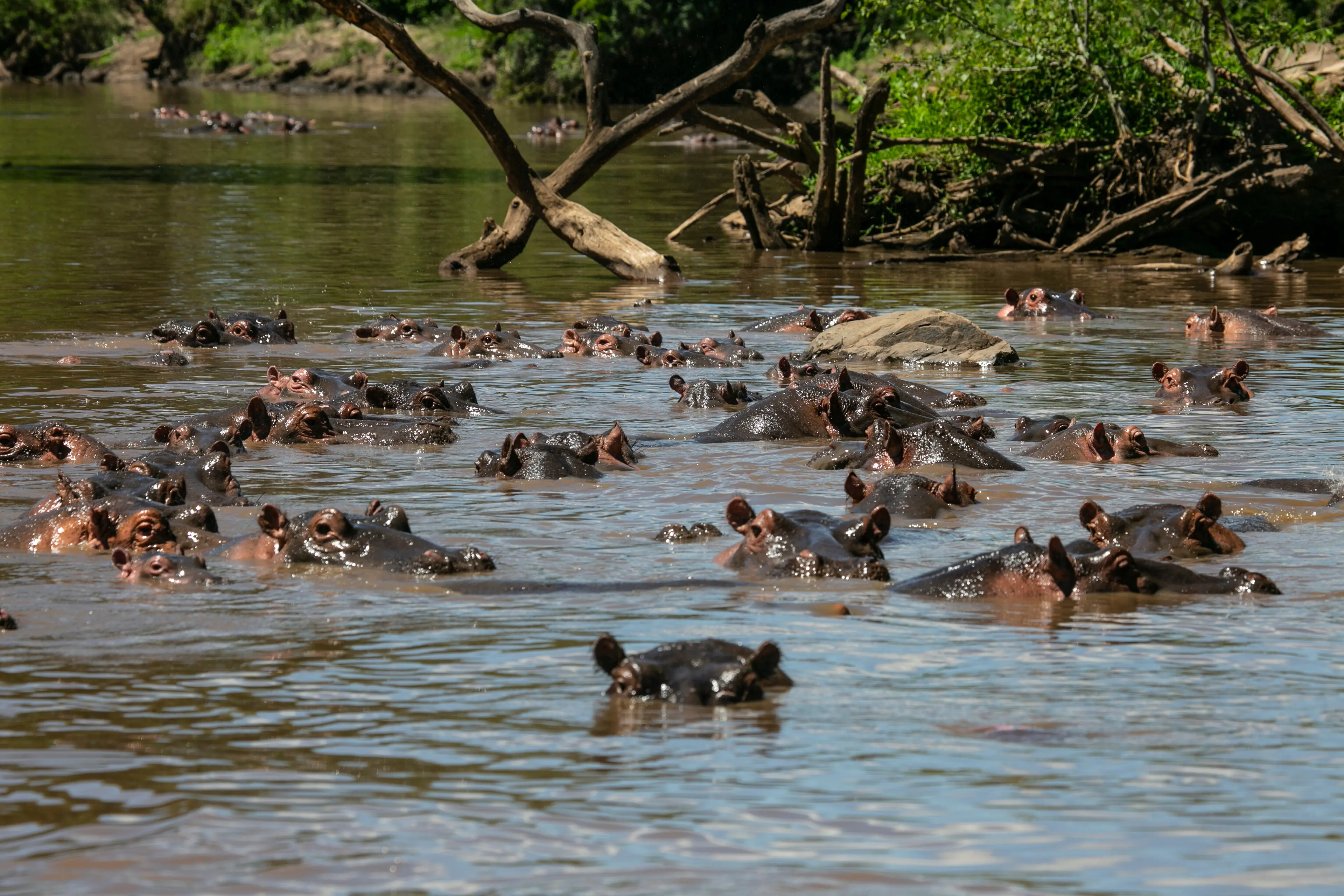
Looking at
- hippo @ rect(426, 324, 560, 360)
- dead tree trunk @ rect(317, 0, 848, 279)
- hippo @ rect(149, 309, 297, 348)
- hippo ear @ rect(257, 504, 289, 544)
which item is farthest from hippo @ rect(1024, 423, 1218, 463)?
dead tree trunk @ rect(317, 0, 848, 279)

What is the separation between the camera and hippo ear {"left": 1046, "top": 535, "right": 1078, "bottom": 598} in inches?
244

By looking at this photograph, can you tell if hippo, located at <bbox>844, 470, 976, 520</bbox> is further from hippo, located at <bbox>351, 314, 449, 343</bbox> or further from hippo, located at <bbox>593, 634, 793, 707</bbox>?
hippo, located at <bbox>351, 314, 449, 343</bbox>

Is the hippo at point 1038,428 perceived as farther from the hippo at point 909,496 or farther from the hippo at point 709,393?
the hippo at point 709,393

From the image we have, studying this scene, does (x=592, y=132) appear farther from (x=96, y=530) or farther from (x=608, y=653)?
(x=608, y=653)

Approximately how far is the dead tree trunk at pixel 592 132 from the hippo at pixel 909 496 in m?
10.1

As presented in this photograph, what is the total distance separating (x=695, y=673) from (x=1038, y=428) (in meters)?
5.00

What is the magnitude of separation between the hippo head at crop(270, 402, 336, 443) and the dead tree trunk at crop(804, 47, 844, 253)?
1006cm

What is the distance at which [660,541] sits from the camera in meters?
7.37

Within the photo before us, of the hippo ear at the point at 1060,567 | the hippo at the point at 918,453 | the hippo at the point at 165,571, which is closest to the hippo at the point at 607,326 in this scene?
the hippo at the point at 918,453

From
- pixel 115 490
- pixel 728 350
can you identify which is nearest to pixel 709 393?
pixel 728 350

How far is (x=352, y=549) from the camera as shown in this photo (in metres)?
6.78

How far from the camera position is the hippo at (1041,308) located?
15438 mm

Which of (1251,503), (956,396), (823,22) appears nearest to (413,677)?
(1251,503)

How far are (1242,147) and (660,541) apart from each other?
47.0ft
